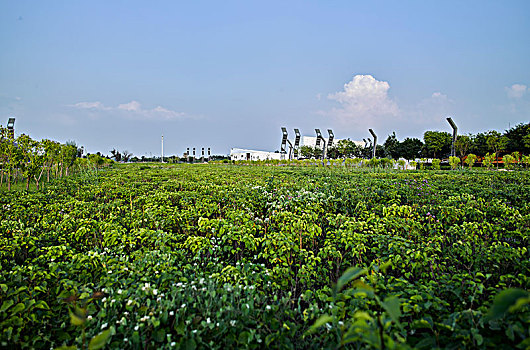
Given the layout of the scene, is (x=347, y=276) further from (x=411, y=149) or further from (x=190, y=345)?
(x=411, y=149)

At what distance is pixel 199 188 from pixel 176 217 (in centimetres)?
302

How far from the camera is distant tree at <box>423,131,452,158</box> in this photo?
50812 millimetres

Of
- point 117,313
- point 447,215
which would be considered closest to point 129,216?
point 117,313

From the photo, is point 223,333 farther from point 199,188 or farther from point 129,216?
point 199,188

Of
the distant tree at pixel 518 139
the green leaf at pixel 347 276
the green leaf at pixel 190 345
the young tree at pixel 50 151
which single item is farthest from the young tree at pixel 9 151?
the distant tree at pixel 518 139

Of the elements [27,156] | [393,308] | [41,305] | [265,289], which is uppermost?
[27,156]

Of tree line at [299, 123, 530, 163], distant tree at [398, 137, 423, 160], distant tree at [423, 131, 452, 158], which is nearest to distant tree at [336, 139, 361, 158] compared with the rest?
tree line at [299, 123, 530, 163]

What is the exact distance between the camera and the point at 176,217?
4.16m

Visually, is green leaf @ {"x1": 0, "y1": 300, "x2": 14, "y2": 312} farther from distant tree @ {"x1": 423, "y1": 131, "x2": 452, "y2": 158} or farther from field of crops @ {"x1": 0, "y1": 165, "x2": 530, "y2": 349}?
distant tree @ {"x1": 423, "y1": 131, "x2": 452, "y2": 158}

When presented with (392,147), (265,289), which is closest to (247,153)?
(392,147)

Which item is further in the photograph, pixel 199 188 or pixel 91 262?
pixel 199 188

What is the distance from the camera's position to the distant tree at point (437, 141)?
2000 inches

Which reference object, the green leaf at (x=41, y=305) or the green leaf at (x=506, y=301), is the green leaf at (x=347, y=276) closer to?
the green leaf at (x=506, y=301)

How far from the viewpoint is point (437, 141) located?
167 feet
